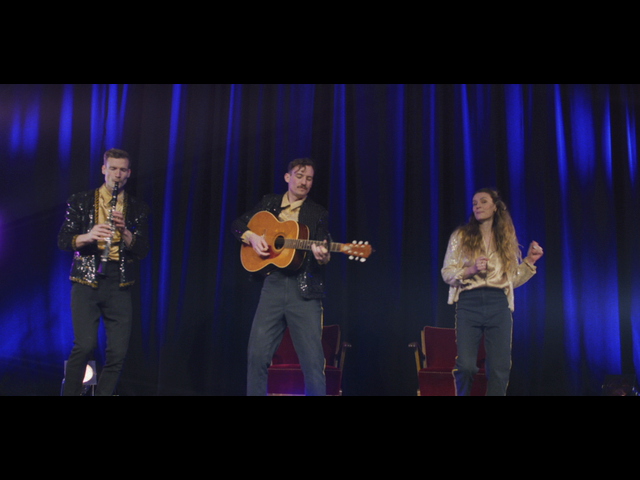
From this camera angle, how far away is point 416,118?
18.1 ft

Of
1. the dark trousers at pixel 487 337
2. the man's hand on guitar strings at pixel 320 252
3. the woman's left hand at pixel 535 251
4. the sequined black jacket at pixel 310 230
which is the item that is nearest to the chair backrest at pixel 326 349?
the sequined black jacket at pixel 310 230

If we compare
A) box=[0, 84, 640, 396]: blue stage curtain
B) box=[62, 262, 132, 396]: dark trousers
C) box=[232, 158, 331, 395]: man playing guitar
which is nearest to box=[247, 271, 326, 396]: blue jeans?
box=[232, 158, 331, 395]: man playing guitar

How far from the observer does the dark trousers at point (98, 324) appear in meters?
3.81

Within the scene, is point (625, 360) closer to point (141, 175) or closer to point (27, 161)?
point (141, 175)

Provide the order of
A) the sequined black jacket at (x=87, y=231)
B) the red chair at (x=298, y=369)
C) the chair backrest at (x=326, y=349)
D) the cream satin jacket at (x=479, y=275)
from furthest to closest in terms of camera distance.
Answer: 1. the chair backrest at (x=326, y=349)
2. the red chair at (x=298, y=369)
3. the cream satin jacket at (x=479, y=275)
4. the sequined black jacket at (x=87, y=231)

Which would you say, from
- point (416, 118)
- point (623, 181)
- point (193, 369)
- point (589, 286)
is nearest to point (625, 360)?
point (589, 286)

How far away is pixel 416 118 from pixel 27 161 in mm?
3531

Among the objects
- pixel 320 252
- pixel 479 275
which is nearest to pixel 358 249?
pixel 320 252

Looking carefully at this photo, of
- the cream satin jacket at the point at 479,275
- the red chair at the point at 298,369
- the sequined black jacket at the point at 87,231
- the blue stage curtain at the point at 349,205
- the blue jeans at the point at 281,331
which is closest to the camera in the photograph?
the blue jeans at the point at 281,331

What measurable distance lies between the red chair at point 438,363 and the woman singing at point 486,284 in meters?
0.67

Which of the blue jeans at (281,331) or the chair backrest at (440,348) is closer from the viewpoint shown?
the blue jeans at (281,331)

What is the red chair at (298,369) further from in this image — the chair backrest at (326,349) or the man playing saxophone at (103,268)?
the man playing saxophone at (103,268)

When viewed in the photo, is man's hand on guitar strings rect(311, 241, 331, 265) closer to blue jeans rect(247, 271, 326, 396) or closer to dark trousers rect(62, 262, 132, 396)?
blue jeans rect(247, 271, 326, 396)

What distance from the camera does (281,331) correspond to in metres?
3.92
